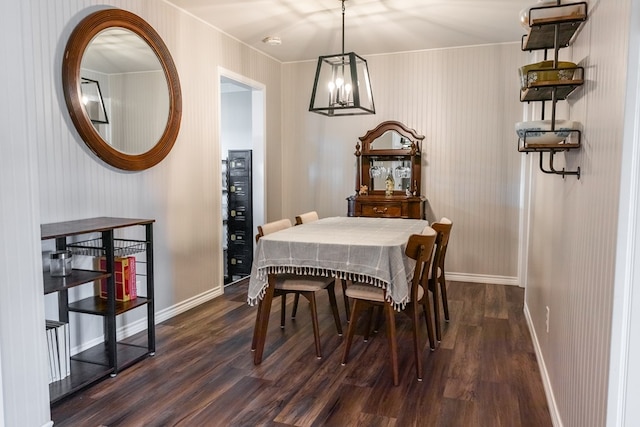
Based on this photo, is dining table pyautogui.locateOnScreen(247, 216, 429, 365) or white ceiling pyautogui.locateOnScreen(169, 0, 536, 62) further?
white ceiling pyautogui.locateOnScreen(169, 0, 536, 62)

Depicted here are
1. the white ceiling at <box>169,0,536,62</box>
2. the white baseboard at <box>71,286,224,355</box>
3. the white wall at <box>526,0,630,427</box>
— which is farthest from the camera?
the white ceiling at <box>169,0,536,62</box>

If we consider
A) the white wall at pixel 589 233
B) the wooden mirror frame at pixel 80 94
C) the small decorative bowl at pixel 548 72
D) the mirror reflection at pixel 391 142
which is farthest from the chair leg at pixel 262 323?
the mirror reflection at pixel 391 142

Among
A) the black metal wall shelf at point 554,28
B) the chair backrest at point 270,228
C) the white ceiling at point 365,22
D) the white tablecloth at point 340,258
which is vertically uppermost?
the white ceiling at point 365,22

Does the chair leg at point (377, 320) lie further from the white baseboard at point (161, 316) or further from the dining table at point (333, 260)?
the white baseboard at point (161, 316)

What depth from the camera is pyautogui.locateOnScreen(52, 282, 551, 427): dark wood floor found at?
7.51 ft

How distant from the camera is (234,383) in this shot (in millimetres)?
2660

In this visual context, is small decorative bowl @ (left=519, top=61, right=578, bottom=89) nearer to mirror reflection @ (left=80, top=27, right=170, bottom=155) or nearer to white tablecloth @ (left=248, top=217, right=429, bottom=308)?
white tablecloth @ (left=248, top=217, right=429, bottom=308)

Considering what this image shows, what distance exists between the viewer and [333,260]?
273 centimetres

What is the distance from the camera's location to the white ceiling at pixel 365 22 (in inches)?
146

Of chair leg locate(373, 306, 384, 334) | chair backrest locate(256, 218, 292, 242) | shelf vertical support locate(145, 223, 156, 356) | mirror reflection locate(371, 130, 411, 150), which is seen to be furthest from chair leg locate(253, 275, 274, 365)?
mirror reflection locate(371, 130, 411, 150)

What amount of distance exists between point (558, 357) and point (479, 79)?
11.3ft

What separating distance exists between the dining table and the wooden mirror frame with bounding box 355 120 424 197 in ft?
6.71

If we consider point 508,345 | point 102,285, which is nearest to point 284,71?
point 102,285

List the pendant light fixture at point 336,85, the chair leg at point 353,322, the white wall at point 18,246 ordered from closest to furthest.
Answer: the white wall at point 18,246, the chair leg at point 353,322, the pendant light fixture at point 336,85
